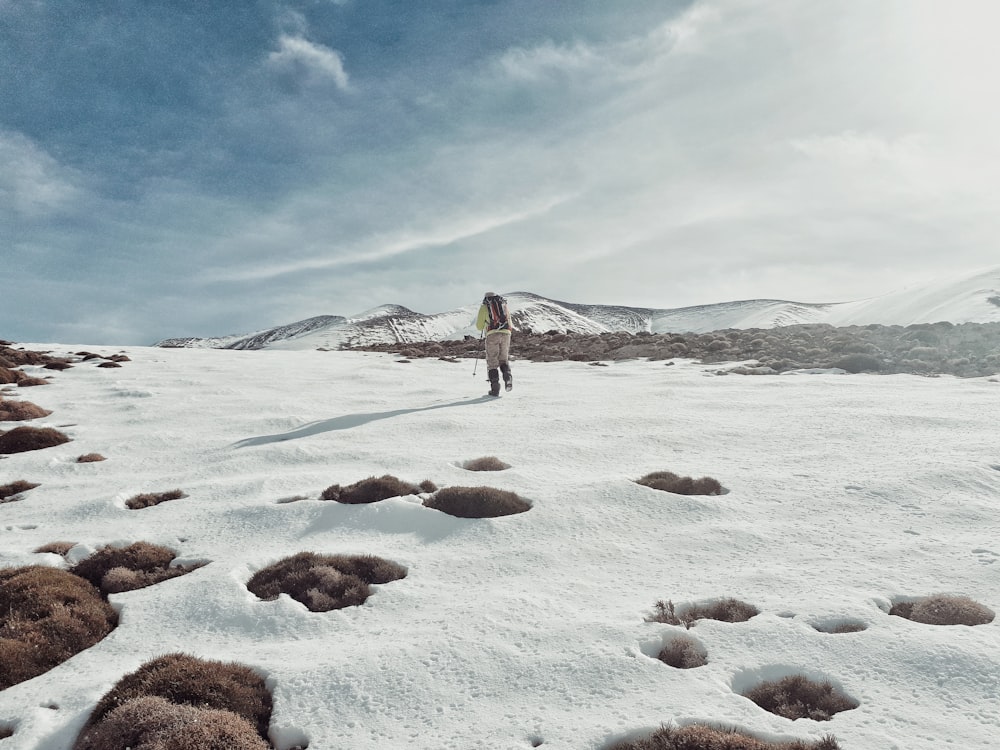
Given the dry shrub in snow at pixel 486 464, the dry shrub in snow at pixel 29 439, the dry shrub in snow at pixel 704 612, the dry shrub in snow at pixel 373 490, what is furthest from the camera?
the dry shrub in snow at pixel 29 439

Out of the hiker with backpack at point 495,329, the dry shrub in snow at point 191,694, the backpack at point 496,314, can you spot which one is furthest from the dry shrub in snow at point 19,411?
the dry shrub in snow at point 191,694

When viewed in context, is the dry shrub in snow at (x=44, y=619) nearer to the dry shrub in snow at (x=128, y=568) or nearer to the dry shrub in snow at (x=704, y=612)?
the dry shrub in snow at (x=128, y=568)

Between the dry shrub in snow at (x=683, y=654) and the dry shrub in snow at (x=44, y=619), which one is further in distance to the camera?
the dry shrub in snow at (x=44, y=619)

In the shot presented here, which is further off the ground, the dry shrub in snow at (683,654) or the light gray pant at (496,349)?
the light gray pant at (496,349)

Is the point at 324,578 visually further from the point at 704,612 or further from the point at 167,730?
the point at 704,612

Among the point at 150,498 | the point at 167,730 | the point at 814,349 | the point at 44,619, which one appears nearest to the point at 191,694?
the point at 167,730

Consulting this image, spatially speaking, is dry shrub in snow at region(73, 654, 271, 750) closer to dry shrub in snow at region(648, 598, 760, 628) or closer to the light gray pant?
dry shrub in snow at region(648, 598, 760, 628)

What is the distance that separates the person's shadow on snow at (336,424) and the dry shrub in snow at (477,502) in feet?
23.5

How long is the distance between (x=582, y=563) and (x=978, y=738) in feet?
14.9

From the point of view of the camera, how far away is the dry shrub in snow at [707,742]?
4371 millimetres

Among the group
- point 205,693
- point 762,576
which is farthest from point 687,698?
point 205,693

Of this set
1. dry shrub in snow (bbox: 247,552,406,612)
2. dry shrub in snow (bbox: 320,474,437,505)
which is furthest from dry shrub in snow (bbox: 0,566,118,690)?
dry shrub in snow (bbox: 320,474,437,505)

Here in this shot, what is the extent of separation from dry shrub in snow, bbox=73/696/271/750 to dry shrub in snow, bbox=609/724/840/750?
305 cm

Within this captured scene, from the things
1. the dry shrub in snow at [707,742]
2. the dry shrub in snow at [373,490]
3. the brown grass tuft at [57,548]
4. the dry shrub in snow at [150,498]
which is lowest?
the dry shrub in snow at [707,742]
